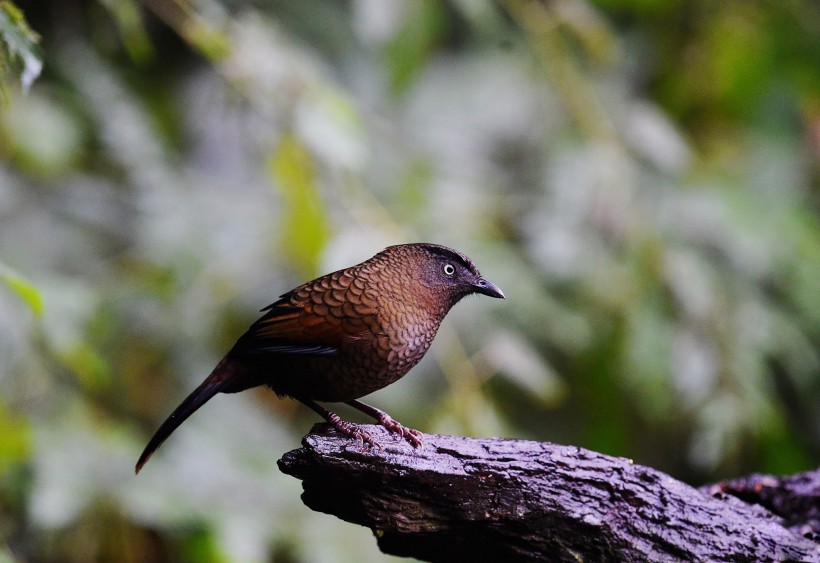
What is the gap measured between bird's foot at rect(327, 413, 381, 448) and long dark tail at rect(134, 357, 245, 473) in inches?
12.1

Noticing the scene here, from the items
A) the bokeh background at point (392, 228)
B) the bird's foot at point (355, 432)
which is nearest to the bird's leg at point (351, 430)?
the bird's foot at point (355, 432)

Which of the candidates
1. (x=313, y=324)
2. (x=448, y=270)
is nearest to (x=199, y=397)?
(x=313, y=324)

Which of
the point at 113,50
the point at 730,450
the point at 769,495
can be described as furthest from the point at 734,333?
the point at 113,50

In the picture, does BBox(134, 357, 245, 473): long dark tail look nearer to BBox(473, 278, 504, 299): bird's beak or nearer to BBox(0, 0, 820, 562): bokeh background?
BBox(473, 278, 504, 299): bird's beak

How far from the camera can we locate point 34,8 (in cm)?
568

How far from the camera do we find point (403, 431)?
8.36 ft

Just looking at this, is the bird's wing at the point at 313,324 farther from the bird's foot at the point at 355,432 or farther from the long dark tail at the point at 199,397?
the bird's foot at the point at 355,432

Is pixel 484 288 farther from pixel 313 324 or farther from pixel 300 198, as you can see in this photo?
pixel 300 198

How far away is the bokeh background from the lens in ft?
14.9

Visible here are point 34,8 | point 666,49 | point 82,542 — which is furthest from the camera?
point 666,49

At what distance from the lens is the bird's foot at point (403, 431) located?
2494mm

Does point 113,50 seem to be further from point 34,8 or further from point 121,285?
point 121,285

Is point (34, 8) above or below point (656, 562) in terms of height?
above

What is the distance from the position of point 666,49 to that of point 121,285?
14.3 feet
